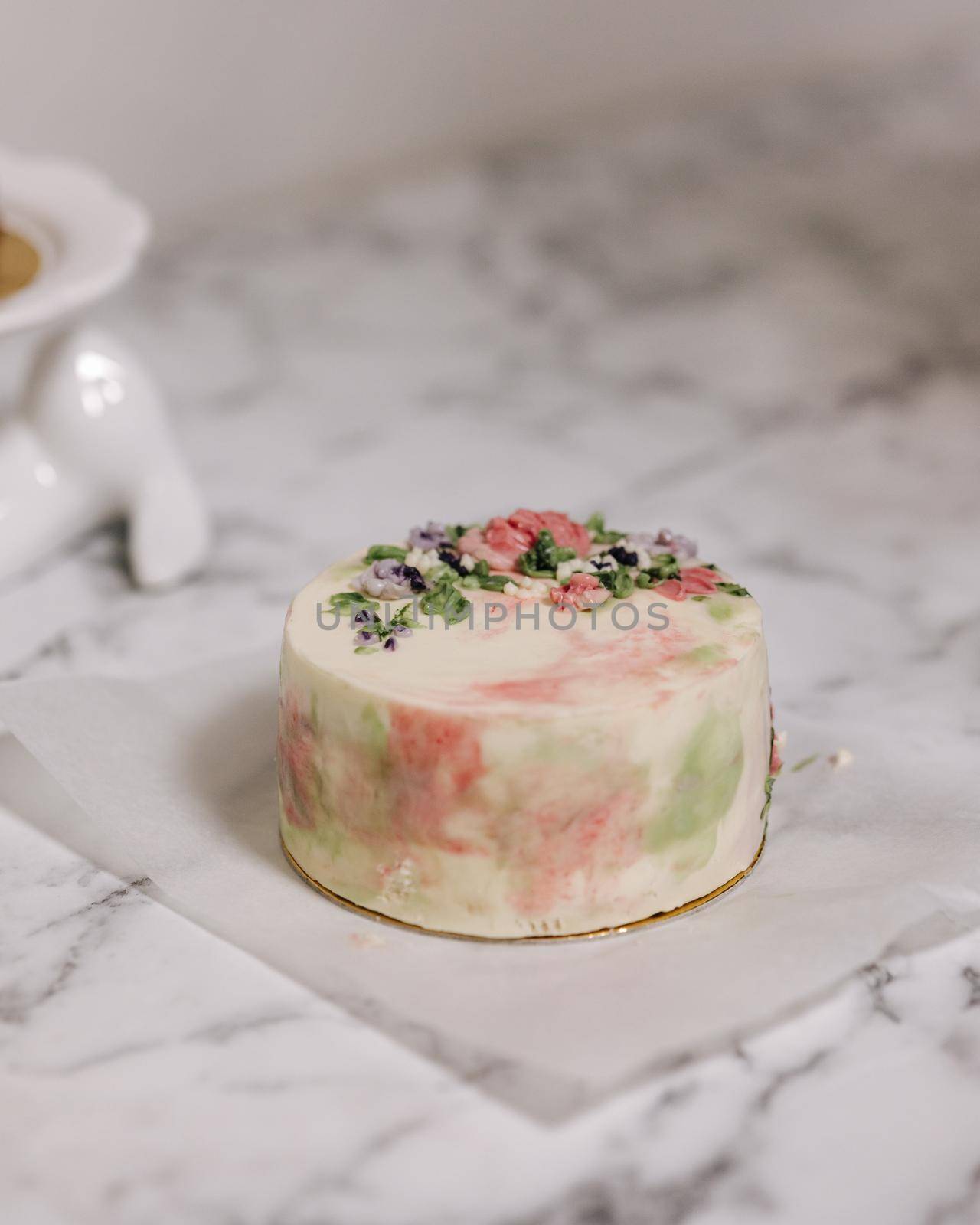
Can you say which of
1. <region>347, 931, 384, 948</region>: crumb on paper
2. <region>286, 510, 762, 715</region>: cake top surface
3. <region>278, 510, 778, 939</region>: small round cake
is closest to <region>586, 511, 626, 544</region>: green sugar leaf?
<region>286, 510, 762, 715</region>: cake top surface

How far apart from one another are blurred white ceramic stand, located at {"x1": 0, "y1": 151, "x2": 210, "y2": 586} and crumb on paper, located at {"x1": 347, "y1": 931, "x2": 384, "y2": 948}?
726 millimetres

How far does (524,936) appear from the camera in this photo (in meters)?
1.04

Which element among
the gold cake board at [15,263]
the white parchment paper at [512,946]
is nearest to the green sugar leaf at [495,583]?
the white parchment paper at [512,946]

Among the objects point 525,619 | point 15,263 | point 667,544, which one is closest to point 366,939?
point 525,619

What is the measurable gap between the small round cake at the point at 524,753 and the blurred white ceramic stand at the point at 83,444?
601 mm

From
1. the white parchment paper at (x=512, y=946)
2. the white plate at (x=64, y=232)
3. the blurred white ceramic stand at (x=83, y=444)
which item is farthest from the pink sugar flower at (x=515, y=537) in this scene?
the blurred white ceramic stand at (x=83, y=444)

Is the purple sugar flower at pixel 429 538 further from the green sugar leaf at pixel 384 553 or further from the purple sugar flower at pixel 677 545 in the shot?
the purple sugar flower at pixel 677 545

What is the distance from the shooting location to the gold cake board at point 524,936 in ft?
3.40

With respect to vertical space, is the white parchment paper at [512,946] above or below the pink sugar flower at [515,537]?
below

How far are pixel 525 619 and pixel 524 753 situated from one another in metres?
0.13

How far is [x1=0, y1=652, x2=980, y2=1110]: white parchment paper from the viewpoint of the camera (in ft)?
3.09

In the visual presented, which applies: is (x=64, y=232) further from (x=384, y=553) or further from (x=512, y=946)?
(x=512, y=946)

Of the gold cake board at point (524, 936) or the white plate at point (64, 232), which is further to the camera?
the white plate at point (64, 232)

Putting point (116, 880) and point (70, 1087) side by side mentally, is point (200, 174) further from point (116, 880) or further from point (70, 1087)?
point (70, 1087)
